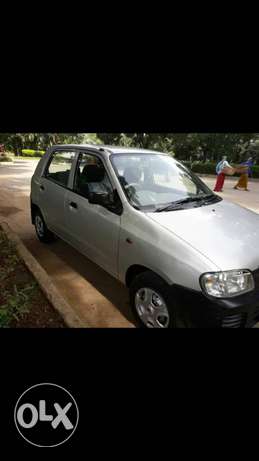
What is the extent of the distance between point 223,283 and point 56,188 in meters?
2.81

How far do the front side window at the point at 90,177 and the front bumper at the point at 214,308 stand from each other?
1.40m

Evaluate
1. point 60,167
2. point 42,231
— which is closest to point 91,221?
point 60,167

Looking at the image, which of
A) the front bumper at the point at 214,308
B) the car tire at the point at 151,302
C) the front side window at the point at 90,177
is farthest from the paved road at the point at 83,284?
the front side window at the point at 90,177

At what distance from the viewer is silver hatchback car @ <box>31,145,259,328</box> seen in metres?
2.17

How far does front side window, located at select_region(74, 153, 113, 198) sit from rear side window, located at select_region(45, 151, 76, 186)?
0.88 feet

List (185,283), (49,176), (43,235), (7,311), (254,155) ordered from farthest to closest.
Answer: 1. (254,155)
2. (43,235)
3. (49,176)
4. (7,311)
5. (185,283)

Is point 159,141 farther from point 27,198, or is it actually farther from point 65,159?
point 65,159

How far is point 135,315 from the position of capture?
2783mm

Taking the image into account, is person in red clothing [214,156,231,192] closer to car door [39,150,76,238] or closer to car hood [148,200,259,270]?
car door [39,150,76,238]

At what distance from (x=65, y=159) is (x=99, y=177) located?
1004 mm

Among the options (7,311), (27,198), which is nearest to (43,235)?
(7,311)

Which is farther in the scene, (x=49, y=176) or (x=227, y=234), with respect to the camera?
(x=49, y=176)
